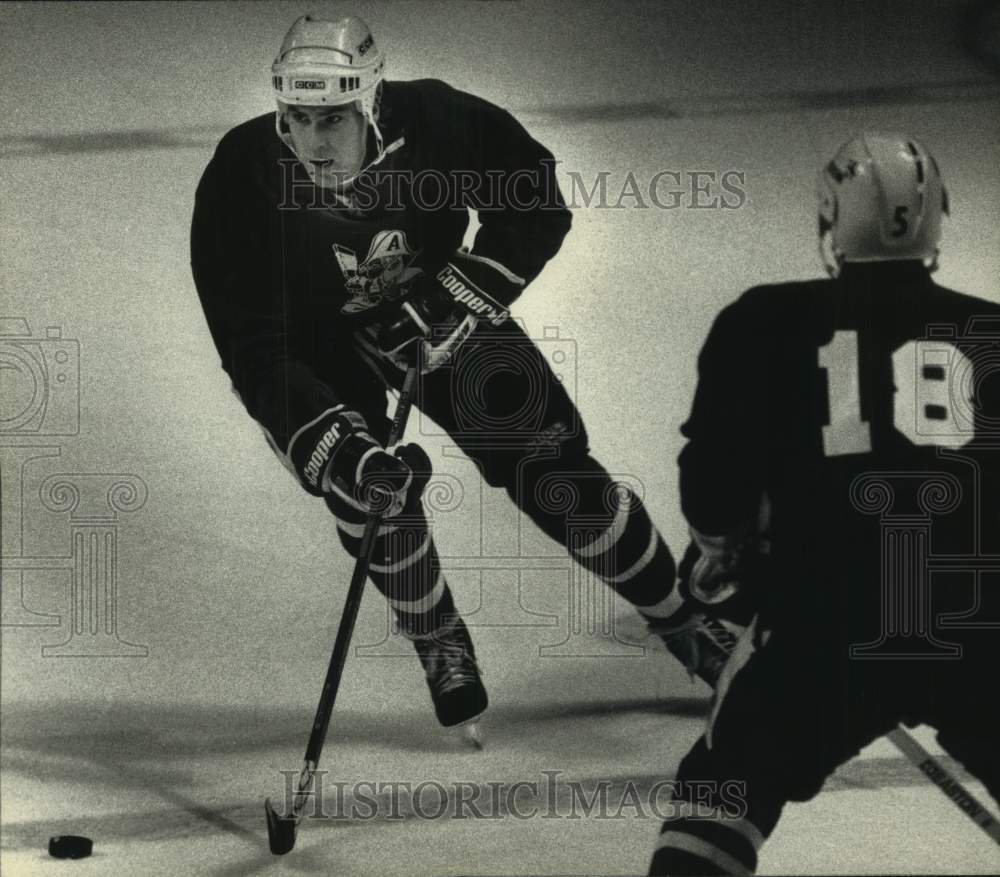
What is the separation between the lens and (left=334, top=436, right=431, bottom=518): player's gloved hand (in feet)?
9.24

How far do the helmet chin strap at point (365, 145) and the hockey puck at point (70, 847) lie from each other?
148cm

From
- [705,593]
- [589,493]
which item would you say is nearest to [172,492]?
[589,493]

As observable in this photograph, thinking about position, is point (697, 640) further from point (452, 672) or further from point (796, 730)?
point (452, 672)

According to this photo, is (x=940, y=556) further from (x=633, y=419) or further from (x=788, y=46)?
(x=788, y=46)

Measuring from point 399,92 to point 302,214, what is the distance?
0.33 m

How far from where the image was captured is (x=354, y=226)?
2840mm

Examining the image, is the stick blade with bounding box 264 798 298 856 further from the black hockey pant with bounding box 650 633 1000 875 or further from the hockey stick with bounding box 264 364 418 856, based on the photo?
the black hockey pant with bounding box 650 633 1000 875

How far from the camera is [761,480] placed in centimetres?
274

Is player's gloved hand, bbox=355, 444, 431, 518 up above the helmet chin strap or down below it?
below
